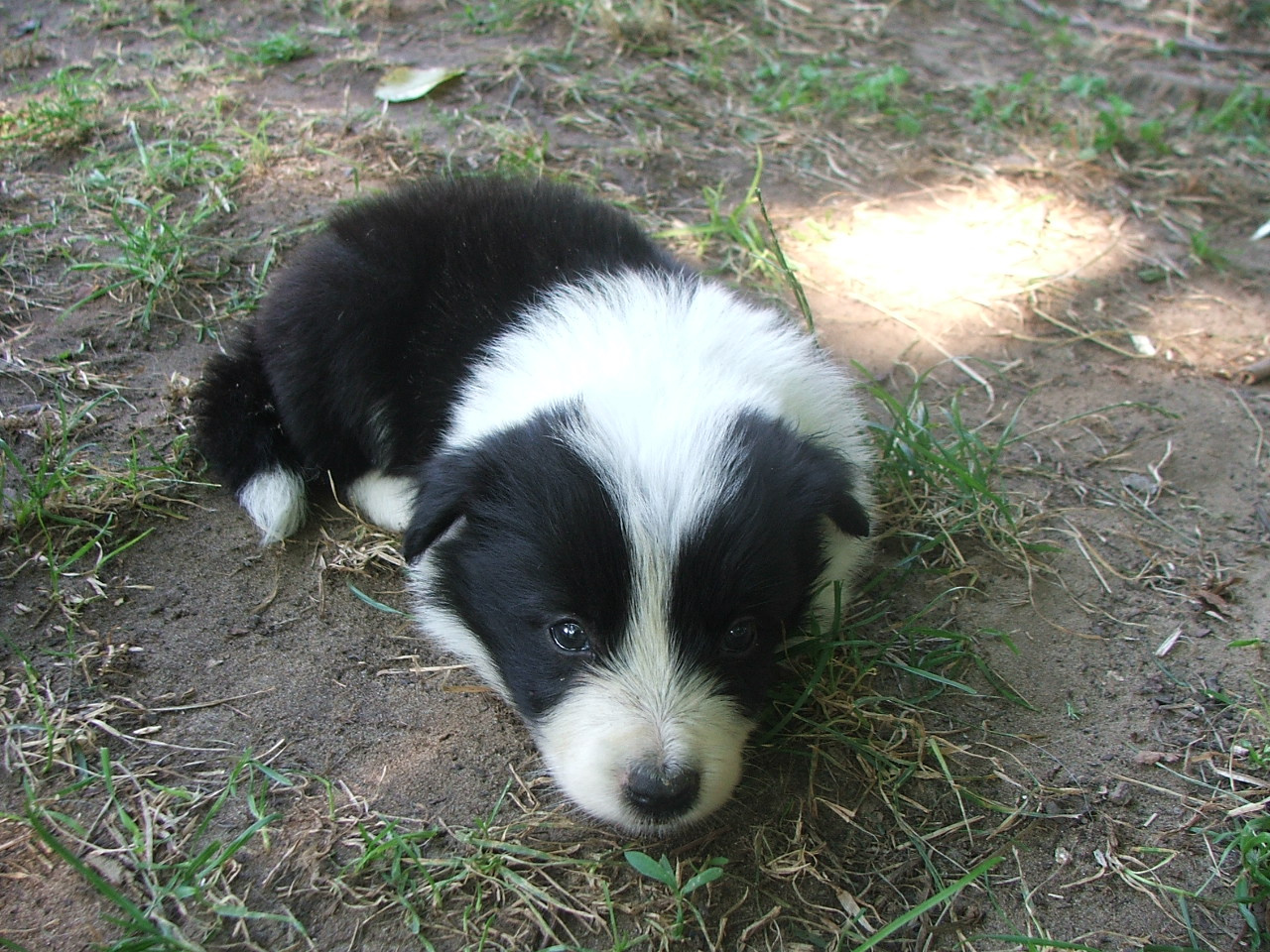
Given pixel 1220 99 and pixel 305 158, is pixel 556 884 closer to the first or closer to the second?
pixel 305 158

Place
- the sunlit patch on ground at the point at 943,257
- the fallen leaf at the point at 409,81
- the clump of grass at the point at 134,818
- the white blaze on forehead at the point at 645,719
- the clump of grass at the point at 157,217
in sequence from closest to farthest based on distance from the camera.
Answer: the clump of grass at the point at 134,818
the white blaze on forehead at the point at 645,719
the clump of grass at the point at 157,217
the sunlit patch on ground at the point at 943,257
the fallen leaf at the point at 409,81

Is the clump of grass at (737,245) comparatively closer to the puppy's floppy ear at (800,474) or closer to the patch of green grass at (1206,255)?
the puppy's floppy ear at (800,474)

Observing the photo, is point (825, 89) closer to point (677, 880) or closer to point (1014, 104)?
point (1014, 104)

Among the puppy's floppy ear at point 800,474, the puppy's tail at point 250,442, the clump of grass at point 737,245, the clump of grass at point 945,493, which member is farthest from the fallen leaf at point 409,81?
the puppy's floppy ear at point 800,474

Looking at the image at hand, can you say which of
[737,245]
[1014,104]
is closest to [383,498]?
[737,245]

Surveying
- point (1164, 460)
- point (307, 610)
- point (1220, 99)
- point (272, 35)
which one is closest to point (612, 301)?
point (307, 610)
